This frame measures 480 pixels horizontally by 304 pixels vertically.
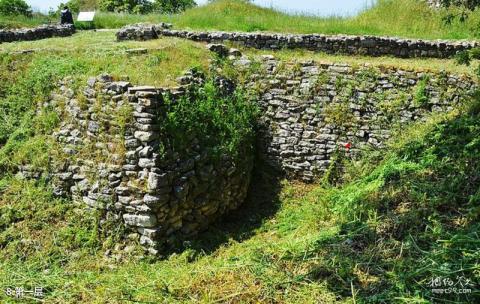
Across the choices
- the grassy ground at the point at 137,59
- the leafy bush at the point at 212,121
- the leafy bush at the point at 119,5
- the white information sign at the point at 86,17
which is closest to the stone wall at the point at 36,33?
the white information sign at the point at 86,17

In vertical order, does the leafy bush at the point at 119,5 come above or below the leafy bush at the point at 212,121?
above

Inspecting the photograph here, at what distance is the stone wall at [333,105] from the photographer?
820cm

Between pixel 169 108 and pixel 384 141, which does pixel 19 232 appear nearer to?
pixel 169 108

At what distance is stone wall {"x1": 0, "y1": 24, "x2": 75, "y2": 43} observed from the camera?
43.3ft

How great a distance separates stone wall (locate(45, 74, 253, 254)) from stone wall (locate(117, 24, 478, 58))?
15.1 feet

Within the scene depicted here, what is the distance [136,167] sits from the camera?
6.88 m

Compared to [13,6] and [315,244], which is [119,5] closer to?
[13,6]

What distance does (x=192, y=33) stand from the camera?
12.2 m

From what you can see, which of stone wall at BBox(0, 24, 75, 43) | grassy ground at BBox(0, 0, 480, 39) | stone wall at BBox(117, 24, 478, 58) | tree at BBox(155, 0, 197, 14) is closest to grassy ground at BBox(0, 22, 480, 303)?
stone wall at BBox(117, 24, 478, 58)

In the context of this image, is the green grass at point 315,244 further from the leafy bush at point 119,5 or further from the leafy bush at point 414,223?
the leafy bush at point 119,5

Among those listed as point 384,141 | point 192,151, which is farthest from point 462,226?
point 192,151

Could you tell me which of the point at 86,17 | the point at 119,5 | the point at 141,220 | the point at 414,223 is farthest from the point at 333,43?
the point at 119,5

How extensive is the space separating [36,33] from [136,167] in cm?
967

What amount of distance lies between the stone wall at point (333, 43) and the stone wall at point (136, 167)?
4610 millimetres
